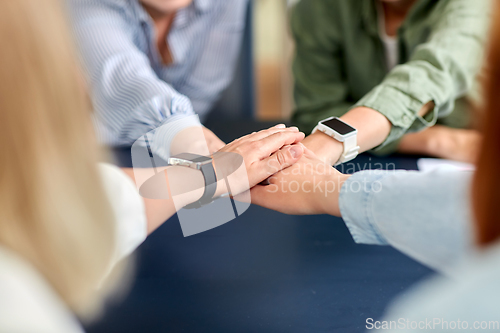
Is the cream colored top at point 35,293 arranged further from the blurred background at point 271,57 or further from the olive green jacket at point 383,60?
the blurred background at point 271,57

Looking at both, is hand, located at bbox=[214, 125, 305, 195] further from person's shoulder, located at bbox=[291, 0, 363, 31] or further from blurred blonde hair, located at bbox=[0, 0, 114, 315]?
person's shoulder, located at bbox=[291, 0, 363, 31]

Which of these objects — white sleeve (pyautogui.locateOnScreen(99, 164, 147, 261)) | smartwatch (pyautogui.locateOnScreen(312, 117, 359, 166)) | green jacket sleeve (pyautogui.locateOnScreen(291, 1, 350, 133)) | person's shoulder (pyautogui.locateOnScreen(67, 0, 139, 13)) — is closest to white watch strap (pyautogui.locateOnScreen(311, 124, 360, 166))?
smartwatch (pyautogui.locateOnScreen(312, 117, 359, 166))

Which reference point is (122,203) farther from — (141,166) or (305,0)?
(305,0)

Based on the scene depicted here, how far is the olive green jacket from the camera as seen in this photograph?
0.51 meters

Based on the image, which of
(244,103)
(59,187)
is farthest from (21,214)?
(244,103)

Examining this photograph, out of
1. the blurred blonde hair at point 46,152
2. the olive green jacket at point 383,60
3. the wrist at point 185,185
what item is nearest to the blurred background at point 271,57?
the olive green jacket at point 383,60

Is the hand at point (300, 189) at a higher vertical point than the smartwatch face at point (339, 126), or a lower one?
lower

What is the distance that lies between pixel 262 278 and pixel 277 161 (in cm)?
13

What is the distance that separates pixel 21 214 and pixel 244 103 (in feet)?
2.34

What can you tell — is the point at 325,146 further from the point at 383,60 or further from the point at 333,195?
the point at 383,60

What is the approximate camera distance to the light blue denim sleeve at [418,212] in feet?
0.93

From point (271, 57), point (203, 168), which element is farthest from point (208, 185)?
point (271, 57)

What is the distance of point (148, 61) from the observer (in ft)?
2.14

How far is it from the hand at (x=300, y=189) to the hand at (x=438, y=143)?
15 cm
